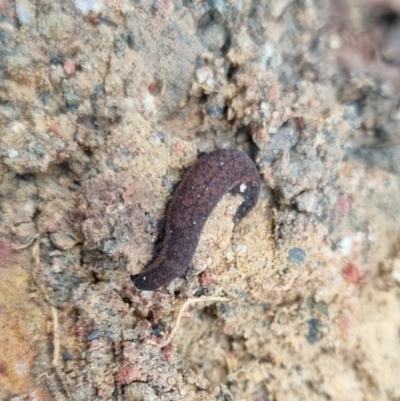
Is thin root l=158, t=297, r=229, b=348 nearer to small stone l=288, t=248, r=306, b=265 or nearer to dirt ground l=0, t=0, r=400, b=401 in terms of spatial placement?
dirt ground l=0, t=0, r=400, b=401

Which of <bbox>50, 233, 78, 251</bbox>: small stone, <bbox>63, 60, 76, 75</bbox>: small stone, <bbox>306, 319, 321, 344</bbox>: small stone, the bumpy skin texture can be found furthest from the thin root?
<bbox>63, 60, 76, 75</bbox>: small stone

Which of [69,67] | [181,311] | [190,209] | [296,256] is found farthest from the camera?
[296,256]

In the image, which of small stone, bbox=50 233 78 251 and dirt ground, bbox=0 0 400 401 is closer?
dirt ground, bbox=0 0 400 401

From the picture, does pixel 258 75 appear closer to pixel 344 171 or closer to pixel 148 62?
pixel 148 62

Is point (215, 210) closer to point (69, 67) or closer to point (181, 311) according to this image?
point (181, 311)

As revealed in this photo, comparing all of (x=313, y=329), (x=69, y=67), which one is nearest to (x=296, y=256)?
(x=313, y=329)

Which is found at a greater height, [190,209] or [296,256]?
[190,209]

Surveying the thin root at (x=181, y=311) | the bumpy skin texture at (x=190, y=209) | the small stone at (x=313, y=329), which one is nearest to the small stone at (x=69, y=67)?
the bumpy skin texture at (x=190, y=209)
